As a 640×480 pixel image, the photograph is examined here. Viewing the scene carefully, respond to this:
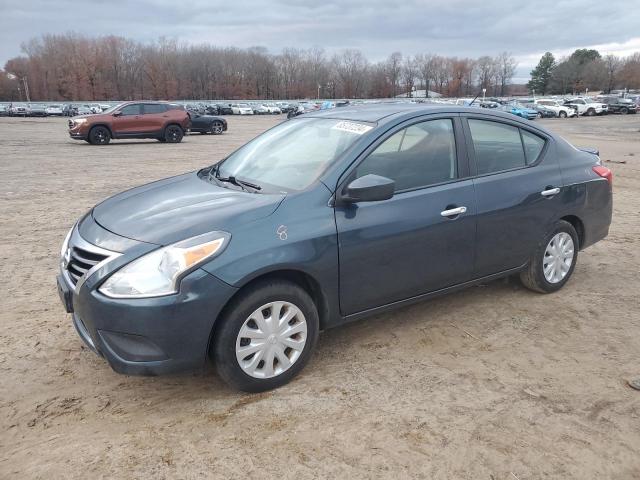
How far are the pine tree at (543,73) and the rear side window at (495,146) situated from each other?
142m

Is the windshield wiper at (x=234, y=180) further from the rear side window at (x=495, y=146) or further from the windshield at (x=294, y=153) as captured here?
the rear side window at (x=495, y=146)

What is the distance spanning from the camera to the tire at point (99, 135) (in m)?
20.2

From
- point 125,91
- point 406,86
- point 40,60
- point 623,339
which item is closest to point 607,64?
point 406,86

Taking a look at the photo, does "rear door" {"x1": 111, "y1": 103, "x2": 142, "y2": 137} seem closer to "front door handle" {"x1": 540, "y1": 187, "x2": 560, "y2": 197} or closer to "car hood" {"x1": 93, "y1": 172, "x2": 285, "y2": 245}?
"car hood" {"x1": 93, "y1": 172, "x2": 285, "y2": 245}

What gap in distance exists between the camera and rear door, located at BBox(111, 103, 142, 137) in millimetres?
20406

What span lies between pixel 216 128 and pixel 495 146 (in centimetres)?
2596

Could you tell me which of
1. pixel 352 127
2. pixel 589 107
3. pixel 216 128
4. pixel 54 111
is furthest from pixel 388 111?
pixel 54 111

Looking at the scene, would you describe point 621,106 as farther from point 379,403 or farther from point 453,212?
point 379,403

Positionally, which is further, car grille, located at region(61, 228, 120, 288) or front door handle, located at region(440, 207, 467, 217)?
front door handle, located at region(440, 207, 467, 217)

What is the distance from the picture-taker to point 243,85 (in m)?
127

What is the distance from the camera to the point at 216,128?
2880 cm

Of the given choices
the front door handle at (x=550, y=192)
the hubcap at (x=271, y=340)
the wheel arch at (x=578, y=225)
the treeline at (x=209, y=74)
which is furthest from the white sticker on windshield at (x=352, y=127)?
the treeline at (x=209, y=74)

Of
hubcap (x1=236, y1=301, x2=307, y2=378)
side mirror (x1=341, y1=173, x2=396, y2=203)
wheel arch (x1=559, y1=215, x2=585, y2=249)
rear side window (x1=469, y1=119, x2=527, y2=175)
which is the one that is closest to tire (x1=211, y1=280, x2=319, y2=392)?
hubcap (x1=236, y1=301, x2=307, y2=378)

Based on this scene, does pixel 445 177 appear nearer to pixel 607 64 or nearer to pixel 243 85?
pixel 243 85
